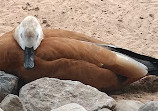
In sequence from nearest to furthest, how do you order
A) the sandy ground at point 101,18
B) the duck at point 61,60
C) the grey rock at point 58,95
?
1. the grey rock at point 58,95
2. the duck at point 61,60
3. the sandy ground at point 101,18

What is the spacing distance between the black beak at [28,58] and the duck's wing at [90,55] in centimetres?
Answer: 8

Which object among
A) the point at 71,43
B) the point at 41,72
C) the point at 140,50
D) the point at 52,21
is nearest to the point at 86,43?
the point at 71,43

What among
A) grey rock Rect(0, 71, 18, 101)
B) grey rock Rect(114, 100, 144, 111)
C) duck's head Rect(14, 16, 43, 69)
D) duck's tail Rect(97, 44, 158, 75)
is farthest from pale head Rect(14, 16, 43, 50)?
grey rock Rect(114, 100, 144, 111)

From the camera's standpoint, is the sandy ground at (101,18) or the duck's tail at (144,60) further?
the sandy ground at (101,18)

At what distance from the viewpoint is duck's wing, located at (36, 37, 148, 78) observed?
482 cm

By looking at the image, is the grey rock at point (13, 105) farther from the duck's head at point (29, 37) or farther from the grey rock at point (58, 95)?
the duck's head at point (29, 37)

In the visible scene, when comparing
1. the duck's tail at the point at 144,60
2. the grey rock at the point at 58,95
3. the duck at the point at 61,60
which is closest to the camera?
the grey rock at the point at 58,95

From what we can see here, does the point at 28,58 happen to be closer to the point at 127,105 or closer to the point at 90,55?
the point at 90,55

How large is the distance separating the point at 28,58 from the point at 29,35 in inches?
10.1

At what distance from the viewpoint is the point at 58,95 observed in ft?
14.5

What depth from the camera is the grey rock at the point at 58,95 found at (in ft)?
14.2

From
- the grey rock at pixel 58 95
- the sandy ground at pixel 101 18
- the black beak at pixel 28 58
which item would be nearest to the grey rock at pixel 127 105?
the grey rock at pixel 58 95

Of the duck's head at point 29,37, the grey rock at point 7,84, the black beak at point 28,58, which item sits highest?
the duck's head at point 29,37

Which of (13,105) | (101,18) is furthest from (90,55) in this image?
(101,18)
